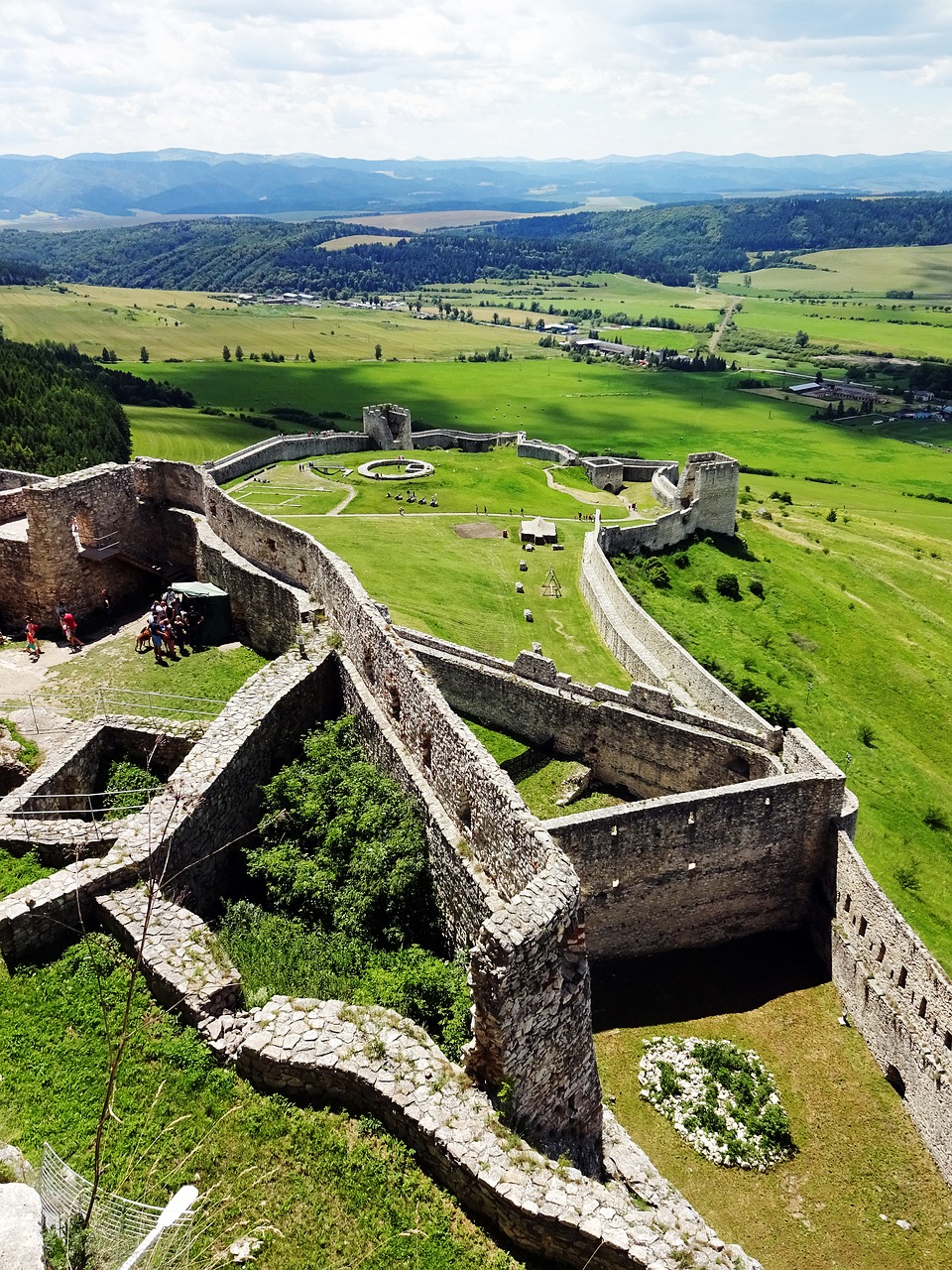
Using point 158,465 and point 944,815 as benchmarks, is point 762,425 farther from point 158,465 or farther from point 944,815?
point 158,465

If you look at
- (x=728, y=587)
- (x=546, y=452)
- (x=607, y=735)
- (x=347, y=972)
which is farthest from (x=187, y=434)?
(x=347, y=972)

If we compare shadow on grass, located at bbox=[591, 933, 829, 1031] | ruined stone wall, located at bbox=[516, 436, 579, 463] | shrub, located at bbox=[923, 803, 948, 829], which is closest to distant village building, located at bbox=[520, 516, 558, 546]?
ruined stone wall, located at bbox=[516, 436, 579, 463]

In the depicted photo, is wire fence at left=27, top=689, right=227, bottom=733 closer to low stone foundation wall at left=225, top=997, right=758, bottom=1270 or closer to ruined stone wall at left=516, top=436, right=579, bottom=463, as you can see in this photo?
low stone foundation wall at left=225, top=997, right=758, bottom=1270

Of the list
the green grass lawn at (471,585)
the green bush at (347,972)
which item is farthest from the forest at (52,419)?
the green bush at (347,972)

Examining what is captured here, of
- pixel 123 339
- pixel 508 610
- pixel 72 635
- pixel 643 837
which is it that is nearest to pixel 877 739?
pixel 508 610

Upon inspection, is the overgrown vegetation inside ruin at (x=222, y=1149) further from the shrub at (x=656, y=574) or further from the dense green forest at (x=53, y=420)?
the dense green forest at (x=53, y=420)

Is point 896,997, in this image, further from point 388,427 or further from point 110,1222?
point 388,427
